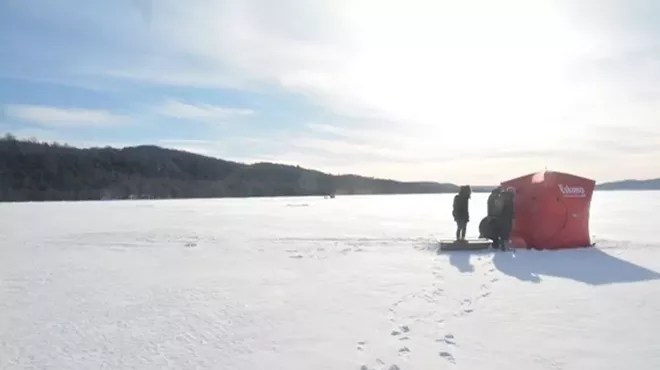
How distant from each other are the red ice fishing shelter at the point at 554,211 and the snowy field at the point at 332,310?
2.06ft

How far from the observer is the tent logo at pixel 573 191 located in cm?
1143

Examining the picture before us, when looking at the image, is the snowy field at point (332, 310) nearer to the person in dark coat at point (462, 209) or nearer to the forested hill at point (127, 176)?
the person in dark coat at point (462, 209)

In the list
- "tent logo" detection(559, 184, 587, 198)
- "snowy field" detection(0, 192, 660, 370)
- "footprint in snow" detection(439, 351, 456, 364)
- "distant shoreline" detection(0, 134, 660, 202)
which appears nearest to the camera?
"footprint in snow" detection(439, 351, 456, 364)

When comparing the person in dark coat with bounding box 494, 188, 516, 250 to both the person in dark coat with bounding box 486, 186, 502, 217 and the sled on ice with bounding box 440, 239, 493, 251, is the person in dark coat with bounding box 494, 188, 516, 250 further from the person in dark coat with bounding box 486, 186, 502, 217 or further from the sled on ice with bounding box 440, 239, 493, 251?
the sled on ice with bounding box 440, 239, 493, 251

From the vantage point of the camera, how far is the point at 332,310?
598 cm

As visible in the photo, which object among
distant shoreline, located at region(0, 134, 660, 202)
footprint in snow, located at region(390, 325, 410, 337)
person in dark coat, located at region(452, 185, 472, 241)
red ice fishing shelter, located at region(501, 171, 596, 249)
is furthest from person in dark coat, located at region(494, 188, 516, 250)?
distant shoreline, located at region(0, 134, 660, 202)

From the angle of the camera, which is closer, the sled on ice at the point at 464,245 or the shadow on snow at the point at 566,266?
the shadow on snow at the point at 566,266

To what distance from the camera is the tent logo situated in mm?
11430

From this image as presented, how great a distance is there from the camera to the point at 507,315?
5559 mm

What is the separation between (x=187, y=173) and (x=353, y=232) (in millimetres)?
105632

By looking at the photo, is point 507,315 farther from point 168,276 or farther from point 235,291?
point 168,276

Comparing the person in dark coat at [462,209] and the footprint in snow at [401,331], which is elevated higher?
the person in dark coat at [462,209]

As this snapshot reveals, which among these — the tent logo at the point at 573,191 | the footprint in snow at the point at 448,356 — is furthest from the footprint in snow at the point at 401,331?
the tent logo at the point at 573,191

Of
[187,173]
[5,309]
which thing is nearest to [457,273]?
[5,309]
